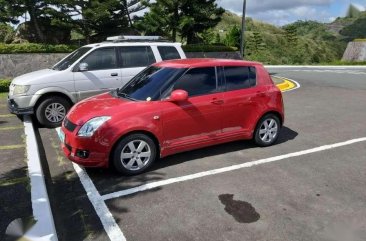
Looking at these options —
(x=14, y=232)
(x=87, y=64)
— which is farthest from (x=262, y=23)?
(x=14, y=232)

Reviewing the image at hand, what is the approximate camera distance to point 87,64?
8875mm

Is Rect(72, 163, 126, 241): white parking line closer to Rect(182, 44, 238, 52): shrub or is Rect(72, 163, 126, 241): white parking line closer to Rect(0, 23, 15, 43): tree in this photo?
Rect(182, 44, 238, 52): shrub

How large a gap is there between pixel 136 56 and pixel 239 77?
3.60 metres

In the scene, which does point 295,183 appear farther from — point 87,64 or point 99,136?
point 87,64

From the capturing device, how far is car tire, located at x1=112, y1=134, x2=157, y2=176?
217 inches

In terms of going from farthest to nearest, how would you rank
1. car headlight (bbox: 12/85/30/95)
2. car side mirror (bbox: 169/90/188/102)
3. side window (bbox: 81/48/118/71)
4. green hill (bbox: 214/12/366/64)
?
1. green hill (bbox: 214/12/366/64)
2. side window (bbox: 81/48/118/71)
3. car headlight (bbox: 12/85/30/95)
4. car side mirror (bbox: 169/90/188/102)

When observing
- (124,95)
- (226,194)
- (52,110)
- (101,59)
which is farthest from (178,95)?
(52,110)

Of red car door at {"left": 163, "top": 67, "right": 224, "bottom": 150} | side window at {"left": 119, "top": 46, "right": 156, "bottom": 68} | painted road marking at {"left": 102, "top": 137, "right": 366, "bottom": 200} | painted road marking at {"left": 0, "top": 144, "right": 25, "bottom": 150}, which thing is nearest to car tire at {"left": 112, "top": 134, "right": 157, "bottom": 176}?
red car door at {"left": 163, "top": 67, "right": 224, "bottom": 150}

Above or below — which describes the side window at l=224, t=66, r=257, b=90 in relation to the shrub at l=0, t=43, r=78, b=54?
below

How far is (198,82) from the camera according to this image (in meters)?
6.25

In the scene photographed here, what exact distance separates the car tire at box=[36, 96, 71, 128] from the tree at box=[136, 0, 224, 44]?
1572 cm

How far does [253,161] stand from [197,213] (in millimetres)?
2055

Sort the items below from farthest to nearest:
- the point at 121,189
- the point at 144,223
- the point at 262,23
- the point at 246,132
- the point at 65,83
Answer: the point at 262,23
the point at 65,83
the point at 246,132
the point at 121,189
the point at 144,223

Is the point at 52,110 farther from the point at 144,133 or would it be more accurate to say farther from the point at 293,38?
the point at 293,38
